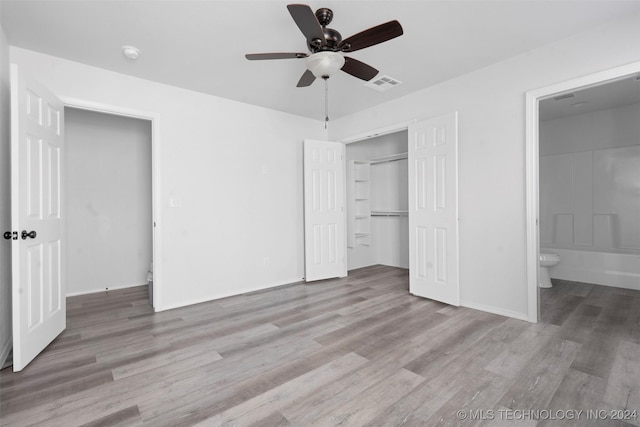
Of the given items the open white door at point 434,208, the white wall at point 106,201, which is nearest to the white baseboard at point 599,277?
the open white door at point 434,208

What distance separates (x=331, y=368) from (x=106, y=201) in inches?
169

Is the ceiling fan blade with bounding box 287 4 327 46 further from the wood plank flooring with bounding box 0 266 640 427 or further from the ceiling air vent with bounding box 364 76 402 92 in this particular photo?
the wood plank flooring with bounding box 0 266 640 427

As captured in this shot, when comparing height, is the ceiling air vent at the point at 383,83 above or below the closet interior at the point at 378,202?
above

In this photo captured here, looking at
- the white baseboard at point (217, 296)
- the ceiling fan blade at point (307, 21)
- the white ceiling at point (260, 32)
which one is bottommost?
the white baseboard at point (217, 296)

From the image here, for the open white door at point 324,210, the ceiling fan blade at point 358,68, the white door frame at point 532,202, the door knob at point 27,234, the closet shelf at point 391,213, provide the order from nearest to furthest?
the door knob at point 27,234
the ceiling fan blade at point 358,68
the white door frame at point 532,202
the open white door at point 324,210
the closet shelf at point 391,213

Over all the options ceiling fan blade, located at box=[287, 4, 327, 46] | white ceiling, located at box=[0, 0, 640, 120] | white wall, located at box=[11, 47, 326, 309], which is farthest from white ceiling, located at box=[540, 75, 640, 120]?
white wall, located at box=[11, 47, 326, 309]

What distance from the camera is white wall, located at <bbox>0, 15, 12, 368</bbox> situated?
2.36 m

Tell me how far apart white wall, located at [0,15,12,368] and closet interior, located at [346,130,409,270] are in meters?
4.42

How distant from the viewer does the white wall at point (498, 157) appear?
2.79m

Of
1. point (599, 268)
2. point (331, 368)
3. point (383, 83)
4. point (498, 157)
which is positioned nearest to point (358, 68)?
point (383, 83)

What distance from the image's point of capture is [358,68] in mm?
2416

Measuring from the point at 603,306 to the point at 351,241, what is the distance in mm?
3476

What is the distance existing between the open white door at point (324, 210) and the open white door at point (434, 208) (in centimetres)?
133

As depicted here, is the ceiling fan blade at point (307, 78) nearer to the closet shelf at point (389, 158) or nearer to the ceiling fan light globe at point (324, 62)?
the ceiling fan light globe at point (324, 62)
